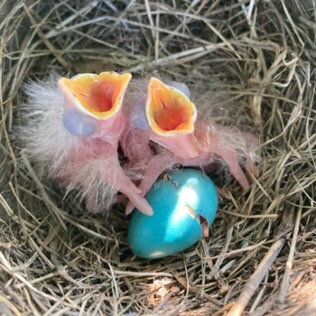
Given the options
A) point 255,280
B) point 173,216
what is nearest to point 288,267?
point 255,280

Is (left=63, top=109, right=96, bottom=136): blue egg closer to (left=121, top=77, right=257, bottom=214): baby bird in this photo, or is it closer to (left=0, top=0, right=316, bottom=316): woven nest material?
(left=121, top=77, right=257, bottom=214): baby bird

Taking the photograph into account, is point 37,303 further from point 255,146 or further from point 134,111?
point 255,146

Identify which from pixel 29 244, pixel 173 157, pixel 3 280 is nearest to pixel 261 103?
pixel 173 157

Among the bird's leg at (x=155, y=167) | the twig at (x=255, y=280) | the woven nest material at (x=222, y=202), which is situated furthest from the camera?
the bird's leg at (x=155, y=167)

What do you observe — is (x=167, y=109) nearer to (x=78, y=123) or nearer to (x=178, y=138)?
(x=178, y=138)

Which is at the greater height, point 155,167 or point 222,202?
point 155,167

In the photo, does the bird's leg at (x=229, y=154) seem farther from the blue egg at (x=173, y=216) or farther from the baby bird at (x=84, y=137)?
the baby bird at (x=84, y=137)

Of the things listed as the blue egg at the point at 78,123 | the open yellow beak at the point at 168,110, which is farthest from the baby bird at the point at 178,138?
the blue egg at the point at 78,123
